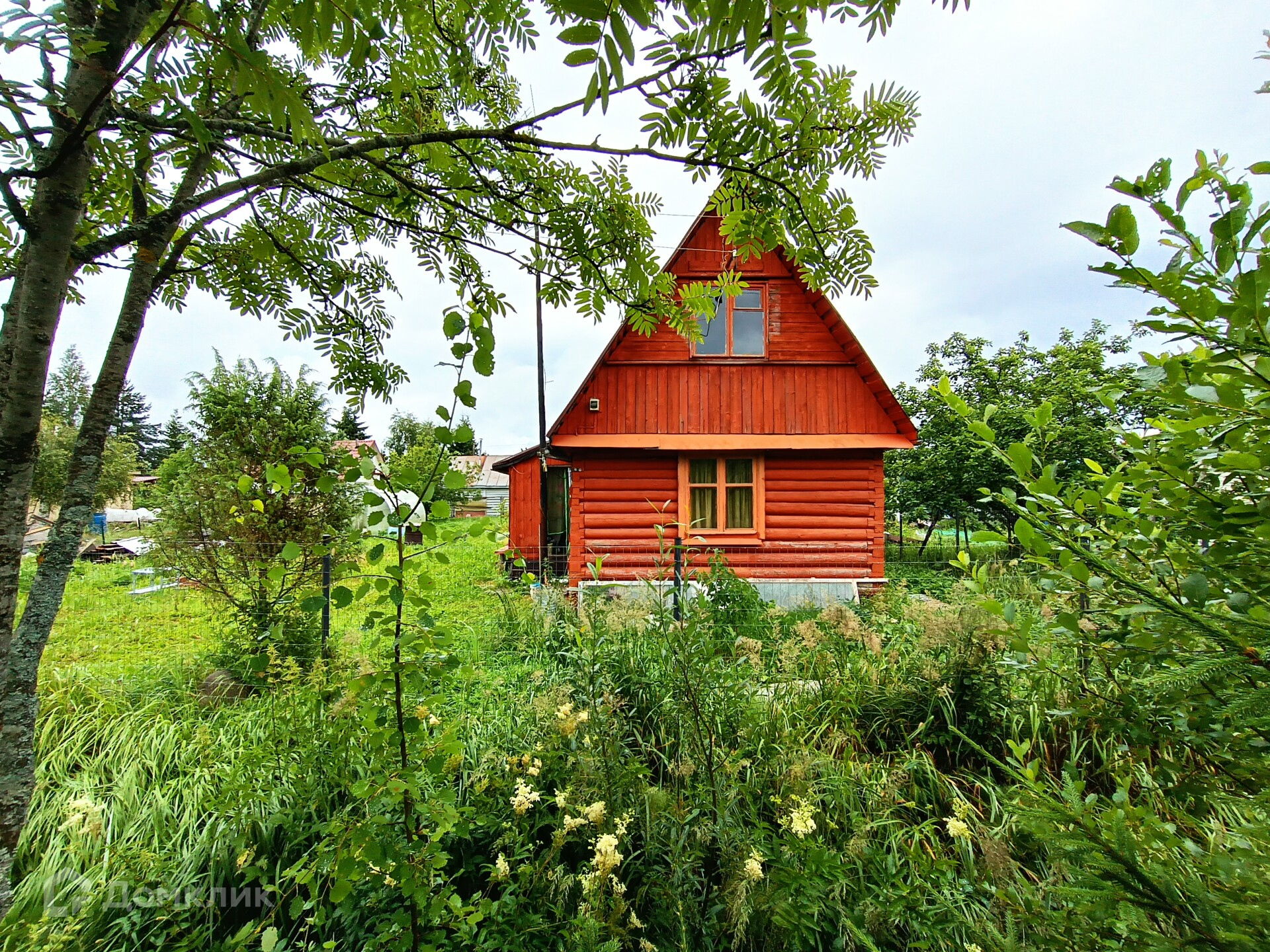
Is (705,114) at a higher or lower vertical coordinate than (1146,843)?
higher

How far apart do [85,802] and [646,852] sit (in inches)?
78.7

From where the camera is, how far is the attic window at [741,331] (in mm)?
8594

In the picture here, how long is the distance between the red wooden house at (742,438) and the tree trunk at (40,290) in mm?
7292

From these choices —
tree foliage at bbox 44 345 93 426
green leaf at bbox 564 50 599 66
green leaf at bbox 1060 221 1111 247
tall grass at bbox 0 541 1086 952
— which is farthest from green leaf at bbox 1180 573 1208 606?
tree foliage at bbox 44 345 93 426

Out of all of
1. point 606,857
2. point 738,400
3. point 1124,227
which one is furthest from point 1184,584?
point 738,400

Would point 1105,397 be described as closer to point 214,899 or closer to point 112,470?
point 214,899

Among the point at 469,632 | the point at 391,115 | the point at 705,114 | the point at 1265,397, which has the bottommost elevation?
the point at 469,632

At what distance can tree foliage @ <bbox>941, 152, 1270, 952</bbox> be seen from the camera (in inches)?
28.5

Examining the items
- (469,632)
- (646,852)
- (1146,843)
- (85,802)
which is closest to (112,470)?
(469,632)

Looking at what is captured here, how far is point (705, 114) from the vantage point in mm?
1118

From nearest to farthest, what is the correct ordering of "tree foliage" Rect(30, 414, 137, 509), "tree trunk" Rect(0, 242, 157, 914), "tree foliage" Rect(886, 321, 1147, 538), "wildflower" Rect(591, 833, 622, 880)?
"tree trunk" Rect(0, 242, 157, 914), "wildflower" Rect(591, 833, 622, 880), "tree foliage" Rect(886, 321, 1147, 538), "tree foliage" Rect(30, 414, 137, 509)

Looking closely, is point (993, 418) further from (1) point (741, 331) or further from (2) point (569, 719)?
(2) point (569, 719)

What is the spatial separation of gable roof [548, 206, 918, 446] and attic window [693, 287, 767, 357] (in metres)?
0.76

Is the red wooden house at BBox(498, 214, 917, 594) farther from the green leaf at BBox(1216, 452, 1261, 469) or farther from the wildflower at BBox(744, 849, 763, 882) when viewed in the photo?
the green leaf at BBox(1216, 452, 1261, 469)
